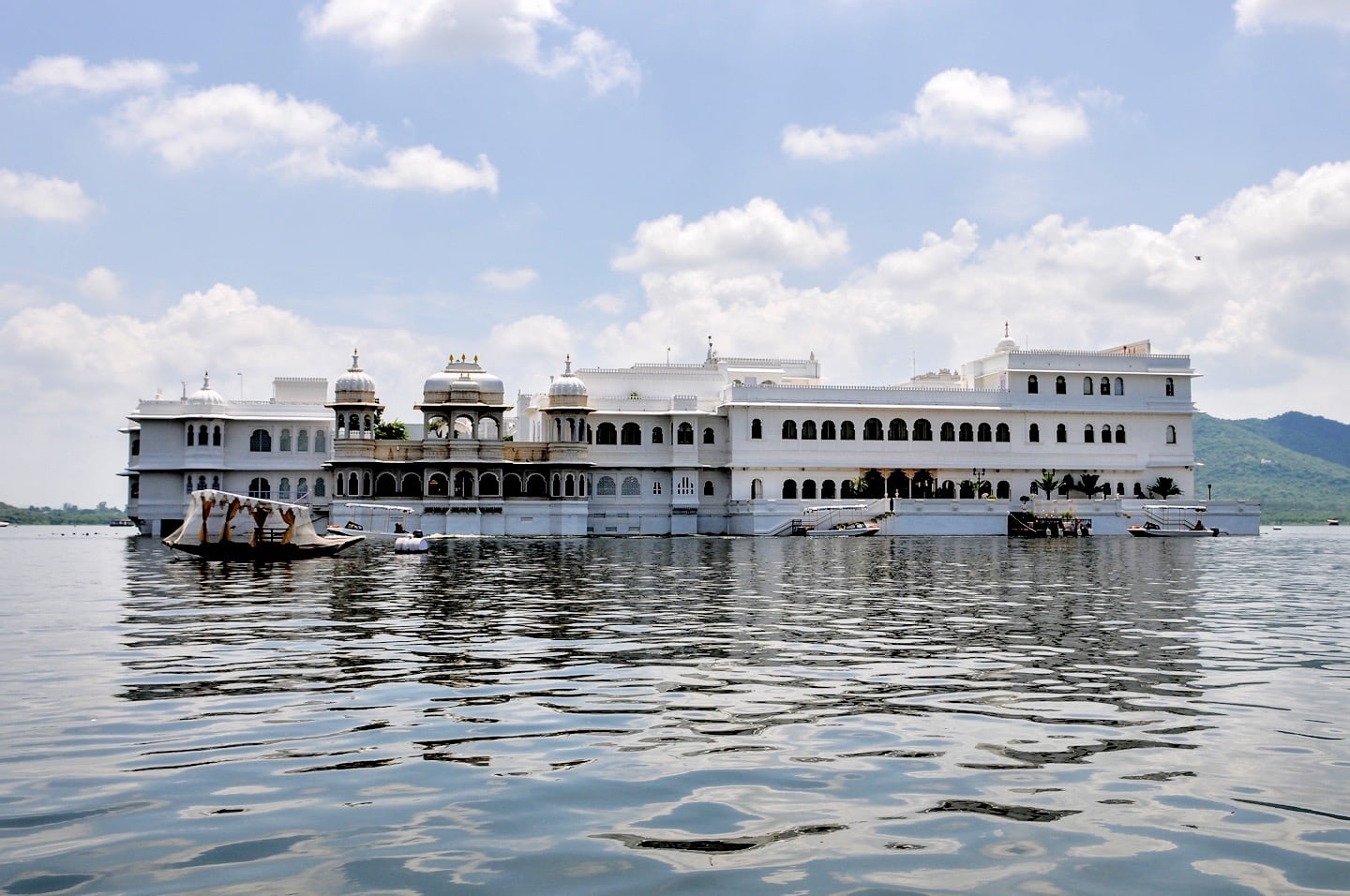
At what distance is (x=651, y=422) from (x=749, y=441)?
17.5ft

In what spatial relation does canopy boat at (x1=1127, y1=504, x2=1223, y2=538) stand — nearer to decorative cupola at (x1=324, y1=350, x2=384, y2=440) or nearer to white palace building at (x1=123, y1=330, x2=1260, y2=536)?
white palace building at (x1=123, y1=330, x2=1260, y2=536)

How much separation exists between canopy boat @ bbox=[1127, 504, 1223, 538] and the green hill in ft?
261

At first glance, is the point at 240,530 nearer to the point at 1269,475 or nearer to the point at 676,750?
the point at 676,750

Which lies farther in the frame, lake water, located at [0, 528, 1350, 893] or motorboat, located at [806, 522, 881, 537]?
motorboat, located at [806, 522, 881, 537]

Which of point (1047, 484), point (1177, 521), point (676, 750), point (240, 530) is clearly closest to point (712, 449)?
point (1047, 484)

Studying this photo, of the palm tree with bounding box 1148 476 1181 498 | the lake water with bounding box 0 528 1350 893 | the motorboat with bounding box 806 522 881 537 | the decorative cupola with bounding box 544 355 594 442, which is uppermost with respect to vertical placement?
the decorative cupola with bounding box 544 355 594 442

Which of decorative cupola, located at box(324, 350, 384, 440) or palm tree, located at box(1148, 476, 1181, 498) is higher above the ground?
decorative cupola, located at box(324, 350, 384, 440)

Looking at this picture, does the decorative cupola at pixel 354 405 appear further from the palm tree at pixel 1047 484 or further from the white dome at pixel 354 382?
the palm tree at pixel 1047 484

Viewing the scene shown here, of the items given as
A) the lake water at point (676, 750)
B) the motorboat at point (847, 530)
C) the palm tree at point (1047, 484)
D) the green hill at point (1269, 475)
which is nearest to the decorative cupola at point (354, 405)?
the motorboat at point (847, 530)

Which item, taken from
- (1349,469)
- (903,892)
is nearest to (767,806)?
(903,892)

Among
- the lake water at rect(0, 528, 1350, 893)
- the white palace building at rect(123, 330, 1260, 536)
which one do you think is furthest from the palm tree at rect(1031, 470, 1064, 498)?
the lake water at rect(0, 528, 1350, 893)

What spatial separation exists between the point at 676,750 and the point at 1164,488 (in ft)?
206

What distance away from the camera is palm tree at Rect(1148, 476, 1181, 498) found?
65125 millimetres

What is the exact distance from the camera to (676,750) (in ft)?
27.1
